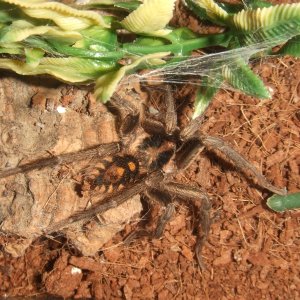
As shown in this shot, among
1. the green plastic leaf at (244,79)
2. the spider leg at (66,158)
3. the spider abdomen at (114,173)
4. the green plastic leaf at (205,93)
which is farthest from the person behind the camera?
the spider abdomen at (114,173)

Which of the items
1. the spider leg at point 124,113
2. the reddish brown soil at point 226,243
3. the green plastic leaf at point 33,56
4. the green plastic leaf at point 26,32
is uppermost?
the green plastic leaf at point 26,32

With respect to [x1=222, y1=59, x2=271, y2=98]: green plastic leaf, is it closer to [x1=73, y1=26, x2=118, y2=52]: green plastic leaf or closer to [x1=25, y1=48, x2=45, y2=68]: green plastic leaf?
[x1=73, y1=26, x2=118, y2=52]: green plastic leaf

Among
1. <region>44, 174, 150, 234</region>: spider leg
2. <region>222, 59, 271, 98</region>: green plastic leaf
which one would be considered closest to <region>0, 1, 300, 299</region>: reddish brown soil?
<region>44, 174, 150, 234</region>: spider leg

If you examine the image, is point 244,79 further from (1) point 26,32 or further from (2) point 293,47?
(1) point 26,32

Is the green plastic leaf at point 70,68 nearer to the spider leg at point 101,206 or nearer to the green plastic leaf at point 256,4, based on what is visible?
the green plastic leaf at point 256,4

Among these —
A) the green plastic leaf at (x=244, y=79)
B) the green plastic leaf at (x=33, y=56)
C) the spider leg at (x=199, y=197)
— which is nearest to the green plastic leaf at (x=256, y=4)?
the green plastic leaf at (x=244, y=79)

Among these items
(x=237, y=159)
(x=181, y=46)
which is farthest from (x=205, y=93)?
(x=237, y=159)

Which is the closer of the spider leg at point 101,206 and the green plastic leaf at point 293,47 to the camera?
the green plastic leaf at point 293,47
